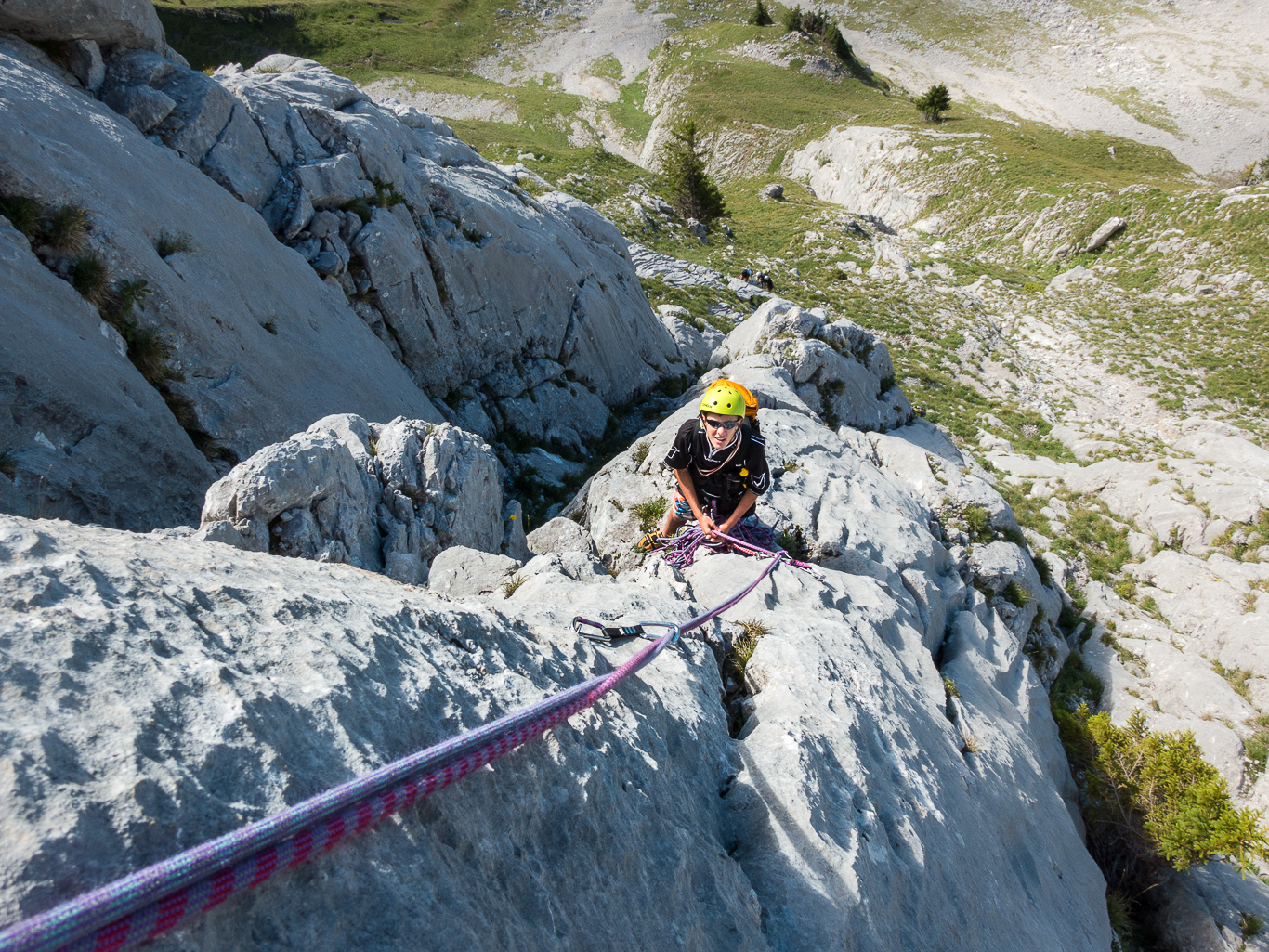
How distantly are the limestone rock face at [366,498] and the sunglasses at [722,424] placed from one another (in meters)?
4.73

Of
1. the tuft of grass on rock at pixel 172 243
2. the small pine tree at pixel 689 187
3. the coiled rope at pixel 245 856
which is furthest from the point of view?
the small pine tree at pixel 689 187

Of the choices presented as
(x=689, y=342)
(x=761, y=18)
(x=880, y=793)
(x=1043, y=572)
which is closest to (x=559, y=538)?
(x=880, y=793)

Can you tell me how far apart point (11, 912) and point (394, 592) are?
3123mm

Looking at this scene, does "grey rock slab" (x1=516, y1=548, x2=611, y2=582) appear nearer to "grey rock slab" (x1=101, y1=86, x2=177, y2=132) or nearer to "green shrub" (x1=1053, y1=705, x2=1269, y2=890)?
"green shrub" (x1=1053, y1=705, x2=1269, y2=890)

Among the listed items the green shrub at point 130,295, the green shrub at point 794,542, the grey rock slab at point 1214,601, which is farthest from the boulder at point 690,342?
the green shrub at point 130,295

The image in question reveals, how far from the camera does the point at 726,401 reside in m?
8.78

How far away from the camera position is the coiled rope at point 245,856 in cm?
203

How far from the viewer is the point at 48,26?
11773 mm

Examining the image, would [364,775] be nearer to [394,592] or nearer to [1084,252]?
[394,592]

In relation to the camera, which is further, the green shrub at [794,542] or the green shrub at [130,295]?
the green shrub at [794,542]

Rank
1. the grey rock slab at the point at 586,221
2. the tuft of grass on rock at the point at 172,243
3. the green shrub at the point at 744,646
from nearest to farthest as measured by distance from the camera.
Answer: the green shrub at the point at 744,646
the tuft of grass on rock at the point at 172,243
the grey rock slab at the point at 586,221

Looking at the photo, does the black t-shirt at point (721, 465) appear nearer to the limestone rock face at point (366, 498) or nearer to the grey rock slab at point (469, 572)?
the grey rock slab at point (469, 572)

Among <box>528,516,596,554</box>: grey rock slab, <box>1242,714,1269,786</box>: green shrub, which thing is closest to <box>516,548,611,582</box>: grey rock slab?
<box>528,516,596,554</box>: grey rock slab

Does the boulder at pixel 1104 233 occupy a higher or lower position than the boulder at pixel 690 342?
higher
